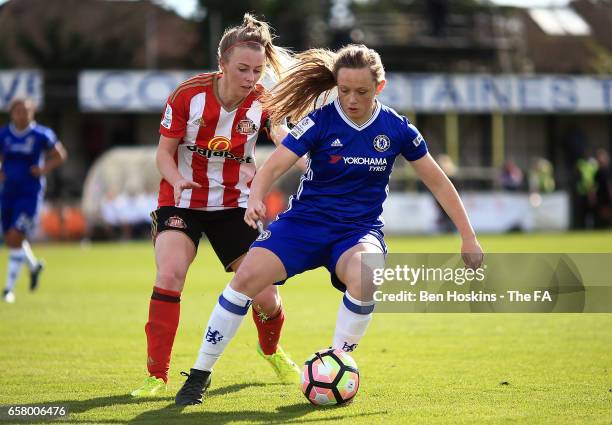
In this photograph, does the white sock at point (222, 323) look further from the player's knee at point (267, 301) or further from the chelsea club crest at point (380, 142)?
the chelsea club crest at point (380, 142)

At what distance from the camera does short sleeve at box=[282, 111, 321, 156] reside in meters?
6.17

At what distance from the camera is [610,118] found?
37.8m

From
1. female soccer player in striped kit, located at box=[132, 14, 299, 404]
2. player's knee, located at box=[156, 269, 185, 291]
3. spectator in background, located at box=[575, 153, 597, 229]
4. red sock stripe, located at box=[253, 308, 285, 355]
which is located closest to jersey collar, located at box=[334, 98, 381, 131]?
female soccer player in striped kit, located at box=[132, 14, 299, 404]

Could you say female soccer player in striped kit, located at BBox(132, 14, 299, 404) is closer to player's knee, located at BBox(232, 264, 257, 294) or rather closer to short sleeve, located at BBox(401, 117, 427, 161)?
player's knee, located at BBox(232, 264, 257, 294)

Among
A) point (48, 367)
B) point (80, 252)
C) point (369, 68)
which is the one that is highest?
point (369, 68)

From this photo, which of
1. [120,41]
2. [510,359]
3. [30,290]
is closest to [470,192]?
[120,41]

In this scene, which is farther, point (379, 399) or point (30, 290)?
point (30, 290)

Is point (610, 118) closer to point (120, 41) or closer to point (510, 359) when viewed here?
point (120, 41)

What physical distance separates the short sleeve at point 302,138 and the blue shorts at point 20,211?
7924mm

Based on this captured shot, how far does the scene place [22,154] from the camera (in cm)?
1352

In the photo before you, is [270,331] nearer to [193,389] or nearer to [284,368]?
[284,368]

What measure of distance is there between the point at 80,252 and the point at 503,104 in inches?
539

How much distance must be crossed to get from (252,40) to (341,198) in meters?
1.20

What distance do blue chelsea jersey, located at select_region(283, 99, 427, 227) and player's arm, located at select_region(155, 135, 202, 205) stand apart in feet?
2.19
